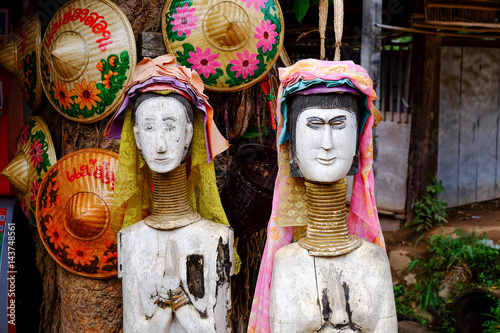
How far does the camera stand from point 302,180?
99.5 inches

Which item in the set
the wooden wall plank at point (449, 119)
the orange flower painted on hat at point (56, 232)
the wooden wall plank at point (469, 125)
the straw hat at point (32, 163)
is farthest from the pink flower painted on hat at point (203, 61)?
the wooden wall plank at point (469, 125)

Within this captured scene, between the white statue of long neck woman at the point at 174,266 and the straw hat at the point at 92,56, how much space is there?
23.8 inches

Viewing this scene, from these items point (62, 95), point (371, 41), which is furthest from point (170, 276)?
point (371, 41)

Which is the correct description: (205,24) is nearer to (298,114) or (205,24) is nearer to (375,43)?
(298,114)

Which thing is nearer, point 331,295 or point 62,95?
point 331,295

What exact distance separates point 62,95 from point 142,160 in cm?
82

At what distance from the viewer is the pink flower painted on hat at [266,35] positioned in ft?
10.4

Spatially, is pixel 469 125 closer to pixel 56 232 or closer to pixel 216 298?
pixel 216 298

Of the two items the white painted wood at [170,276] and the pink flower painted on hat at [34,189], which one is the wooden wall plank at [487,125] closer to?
the white painted wood at [170,276]

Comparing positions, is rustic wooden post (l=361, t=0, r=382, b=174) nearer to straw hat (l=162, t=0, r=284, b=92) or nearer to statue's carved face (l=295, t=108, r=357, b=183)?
straw hat (l=162, t=0, r=284, b=92)

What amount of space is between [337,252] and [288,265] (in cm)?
21

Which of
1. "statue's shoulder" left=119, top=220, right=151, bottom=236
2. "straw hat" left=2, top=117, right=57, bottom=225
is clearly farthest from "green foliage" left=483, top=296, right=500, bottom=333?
"straw hat" left=2, top=117, right=57, bottom=225

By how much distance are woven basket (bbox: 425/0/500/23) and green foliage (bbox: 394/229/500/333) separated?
81.2 inches

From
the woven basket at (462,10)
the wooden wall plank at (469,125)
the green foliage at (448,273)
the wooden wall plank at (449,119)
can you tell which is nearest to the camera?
the green foliage at (448,273)
